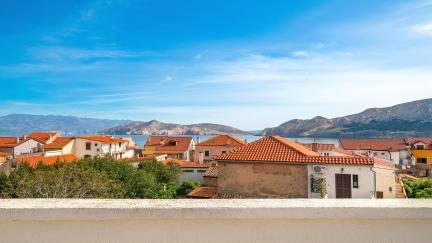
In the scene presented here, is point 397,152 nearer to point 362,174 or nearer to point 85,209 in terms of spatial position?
point 362,174

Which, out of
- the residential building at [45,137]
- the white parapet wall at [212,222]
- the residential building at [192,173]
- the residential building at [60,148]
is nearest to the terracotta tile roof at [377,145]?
the residential building at [192,173]

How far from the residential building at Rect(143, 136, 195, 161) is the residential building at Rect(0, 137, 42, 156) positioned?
18544mm

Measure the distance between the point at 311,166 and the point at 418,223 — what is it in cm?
1847

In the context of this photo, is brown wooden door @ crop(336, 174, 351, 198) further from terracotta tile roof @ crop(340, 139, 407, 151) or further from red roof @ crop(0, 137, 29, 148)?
red roof @ crop(0, 137, 29, 148)

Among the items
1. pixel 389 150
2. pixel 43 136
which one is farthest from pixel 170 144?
pixel 389 150

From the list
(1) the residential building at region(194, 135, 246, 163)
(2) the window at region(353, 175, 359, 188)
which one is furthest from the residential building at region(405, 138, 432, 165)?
(2) the window at region(353, 175, 359, 188)

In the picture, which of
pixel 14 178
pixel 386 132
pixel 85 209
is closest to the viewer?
pixel 85 209

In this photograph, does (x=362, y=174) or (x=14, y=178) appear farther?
(x=14, y=178)

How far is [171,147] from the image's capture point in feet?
206

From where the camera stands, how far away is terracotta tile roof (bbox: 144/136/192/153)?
61859mm

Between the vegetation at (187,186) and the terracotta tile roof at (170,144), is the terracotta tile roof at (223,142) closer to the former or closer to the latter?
the terracotta tile roof at (170,144)

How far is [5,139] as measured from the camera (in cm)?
6350

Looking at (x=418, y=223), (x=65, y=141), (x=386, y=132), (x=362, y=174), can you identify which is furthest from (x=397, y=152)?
(x=386, y=132)

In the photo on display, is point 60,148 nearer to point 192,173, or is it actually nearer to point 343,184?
point 192,173
